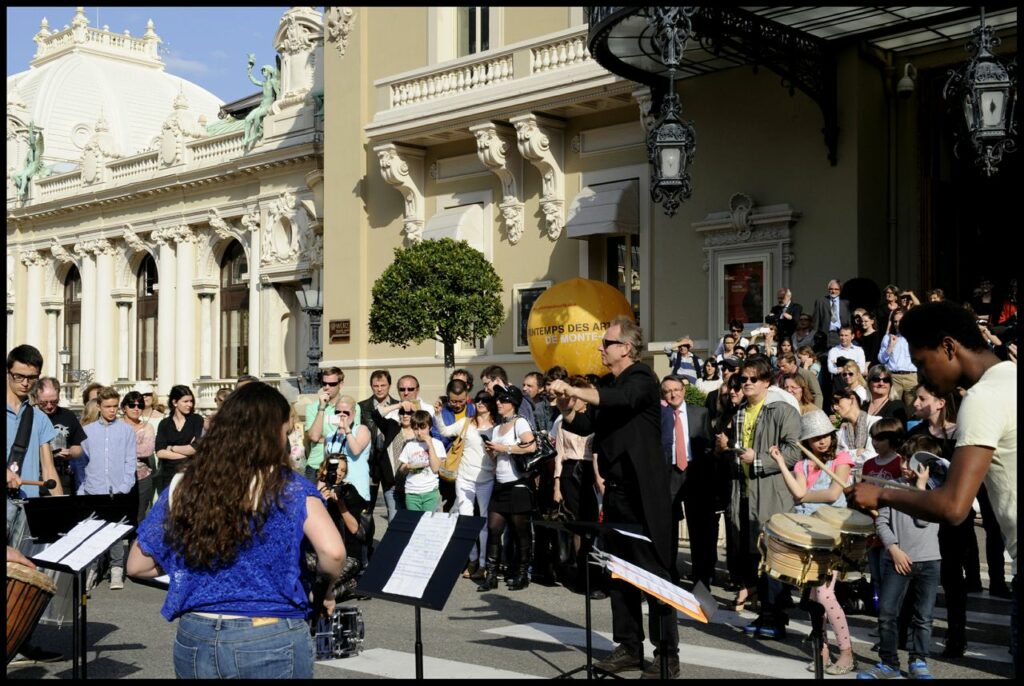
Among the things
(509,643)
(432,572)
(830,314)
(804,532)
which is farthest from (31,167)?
(804,532)

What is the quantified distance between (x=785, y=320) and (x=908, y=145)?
4.74 m

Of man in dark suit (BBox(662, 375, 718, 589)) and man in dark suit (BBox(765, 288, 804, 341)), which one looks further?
man in dark suit (BBox(765, 288, 804, 341))

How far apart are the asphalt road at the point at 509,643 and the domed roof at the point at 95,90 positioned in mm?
47477

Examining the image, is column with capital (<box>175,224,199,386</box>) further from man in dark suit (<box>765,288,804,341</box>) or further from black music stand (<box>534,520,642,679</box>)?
black music stand (<box>534,520,642,679</box>)

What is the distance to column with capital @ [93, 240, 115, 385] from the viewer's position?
4291 cm

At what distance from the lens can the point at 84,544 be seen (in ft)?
21.8

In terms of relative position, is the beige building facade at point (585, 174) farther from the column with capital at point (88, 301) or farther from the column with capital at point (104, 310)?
the column with capital at point (88, 301)

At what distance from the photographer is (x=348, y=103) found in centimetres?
2847

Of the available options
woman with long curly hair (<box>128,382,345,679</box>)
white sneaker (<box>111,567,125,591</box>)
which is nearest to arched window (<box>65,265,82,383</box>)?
white sneaker (<box>111,567,125,591</box>)

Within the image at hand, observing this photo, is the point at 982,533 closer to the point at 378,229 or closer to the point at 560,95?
the point at 560,95

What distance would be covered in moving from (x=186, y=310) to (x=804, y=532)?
35.3 m

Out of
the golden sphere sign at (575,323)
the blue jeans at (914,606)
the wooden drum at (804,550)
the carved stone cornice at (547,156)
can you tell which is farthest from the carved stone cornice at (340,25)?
the wooden drum at (804,550)

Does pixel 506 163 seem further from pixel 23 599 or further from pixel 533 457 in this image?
pixel 23 599

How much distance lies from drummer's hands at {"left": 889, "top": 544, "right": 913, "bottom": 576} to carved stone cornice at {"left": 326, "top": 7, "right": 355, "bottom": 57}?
77.5 ft
